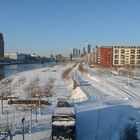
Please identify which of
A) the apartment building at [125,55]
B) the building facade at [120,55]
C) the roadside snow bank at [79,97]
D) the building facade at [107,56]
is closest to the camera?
the roadside snow bank at [79,97]

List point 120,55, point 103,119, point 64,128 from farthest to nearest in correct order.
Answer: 1. point 120,55
2. point 103,119
3. point 64,128

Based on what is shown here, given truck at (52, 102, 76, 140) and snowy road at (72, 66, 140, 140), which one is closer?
truck at (52, 102, 76, 140)

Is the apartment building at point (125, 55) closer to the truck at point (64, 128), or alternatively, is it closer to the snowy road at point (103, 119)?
the snowy road at point (103, 119)

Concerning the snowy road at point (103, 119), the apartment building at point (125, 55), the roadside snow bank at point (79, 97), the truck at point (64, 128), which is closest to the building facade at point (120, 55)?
the apartment building at point (125, 55)

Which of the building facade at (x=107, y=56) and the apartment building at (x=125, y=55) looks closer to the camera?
the apartment building at (x=125, y=55)

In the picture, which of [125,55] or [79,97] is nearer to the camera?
[79,97]

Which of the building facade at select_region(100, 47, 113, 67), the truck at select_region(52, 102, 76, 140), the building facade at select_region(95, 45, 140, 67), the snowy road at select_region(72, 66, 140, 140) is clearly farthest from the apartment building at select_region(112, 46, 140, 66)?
the truck at select_region(52, 102, 76, 140)

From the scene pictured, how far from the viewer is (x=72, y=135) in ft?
53.6

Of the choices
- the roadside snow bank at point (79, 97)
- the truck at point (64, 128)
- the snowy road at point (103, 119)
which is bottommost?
the roadside snow bank at point (79, 97)

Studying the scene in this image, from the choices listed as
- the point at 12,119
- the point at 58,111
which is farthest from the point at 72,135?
the point at 12,119

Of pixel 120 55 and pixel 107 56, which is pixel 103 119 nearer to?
pixel 107 56

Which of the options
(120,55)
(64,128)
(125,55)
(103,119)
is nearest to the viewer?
(64,128)

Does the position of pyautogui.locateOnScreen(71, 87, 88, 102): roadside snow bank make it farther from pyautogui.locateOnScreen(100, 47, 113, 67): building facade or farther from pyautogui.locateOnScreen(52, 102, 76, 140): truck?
pyautogui.locateOnScreen(100, 47, 113, 67): building facade

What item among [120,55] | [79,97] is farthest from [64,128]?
[120,55]
